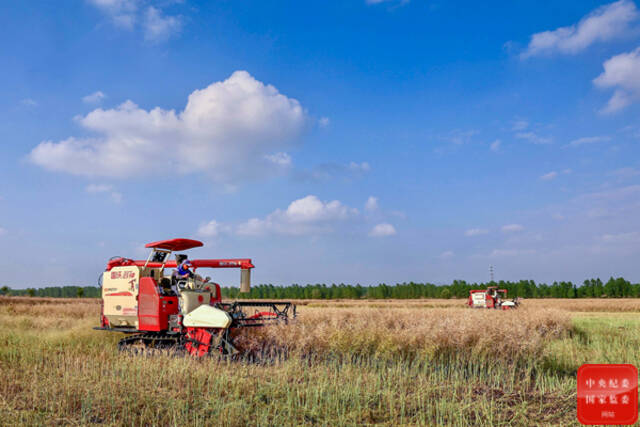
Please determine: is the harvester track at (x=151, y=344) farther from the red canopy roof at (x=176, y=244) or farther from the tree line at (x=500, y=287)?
the tree line at (x=500, y=287)

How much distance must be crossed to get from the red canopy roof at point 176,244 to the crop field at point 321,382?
2381mm

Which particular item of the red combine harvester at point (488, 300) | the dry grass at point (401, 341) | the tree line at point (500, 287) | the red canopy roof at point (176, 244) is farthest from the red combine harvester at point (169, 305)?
the tree line at point (500, 287)

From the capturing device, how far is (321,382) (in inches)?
293

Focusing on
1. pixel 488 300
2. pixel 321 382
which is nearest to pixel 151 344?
pixel 321 382

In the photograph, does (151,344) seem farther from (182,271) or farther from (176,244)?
(176,244)

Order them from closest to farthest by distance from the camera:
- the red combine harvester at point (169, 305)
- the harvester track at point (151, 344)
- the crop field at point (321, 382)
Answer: the crop field at point (321, 382)
the red combine harvester at point (169, 305)
the harvester track at point (151, 344)

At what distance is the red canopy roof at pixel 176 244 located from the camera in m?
10.7

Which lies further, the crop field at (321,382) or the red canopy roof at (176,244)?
the red canopy roof at (176,244)

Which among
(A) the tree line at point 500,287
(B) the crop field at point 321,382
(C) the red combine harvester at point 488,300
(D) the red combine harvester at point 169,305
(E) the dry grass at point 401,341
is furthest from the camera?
(A) the tree line at point 500,287

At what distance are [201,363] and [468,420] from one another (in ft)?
15.9

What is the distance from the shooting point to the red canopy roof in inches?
420

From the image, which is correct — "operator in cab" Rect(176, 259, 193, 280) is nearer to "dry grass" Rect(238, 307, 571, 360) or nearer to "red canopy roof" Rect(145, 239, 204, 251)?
"red canopy roof" Rect(145, 239, 204, 251)

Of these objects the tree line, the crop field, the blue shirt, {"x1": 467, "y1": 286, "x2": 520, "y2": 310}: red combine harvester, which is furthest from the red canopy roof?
the tree line

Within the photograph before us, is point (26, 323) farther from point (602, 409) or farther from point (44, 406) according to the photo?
point (602, 409)
